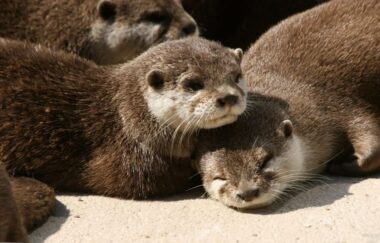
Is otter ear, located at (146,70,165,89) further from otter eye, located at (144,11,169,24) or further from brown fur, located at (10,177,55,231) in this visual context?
otter eye, located at (144,11,169,24)

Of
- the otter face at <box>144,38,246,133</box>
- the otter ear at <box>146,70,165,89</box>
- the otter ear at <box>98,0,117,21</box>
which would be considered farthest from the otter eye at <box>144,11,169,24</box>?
the otter ear at <box>146,70,165,89</box>

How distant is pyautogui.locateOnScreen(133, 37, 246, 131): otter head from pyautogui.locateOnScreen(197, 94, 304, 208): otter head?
13 cm

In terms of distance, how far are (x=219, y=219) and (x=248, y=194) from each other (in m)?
0.22

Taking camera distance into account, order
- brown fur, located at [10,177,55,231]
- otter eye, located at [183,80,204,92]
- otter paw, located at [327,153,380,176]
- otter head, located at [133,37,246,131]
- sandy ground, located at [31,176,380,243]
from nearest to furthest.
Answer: sandy ground, located at [31,176,380,243], brown fur, located at [10,177,55,231], otter head, located at [133,37,246,131], otter eye, located at [183,80,204,92], otter paw, located at [327,153,380,176]

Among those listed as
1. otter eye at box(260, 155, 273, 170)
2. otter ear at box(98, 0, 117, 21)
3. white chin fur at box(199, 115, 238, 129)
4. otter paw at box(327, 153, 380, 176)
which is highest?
white chin fur at box(199, 115, 238, 129)

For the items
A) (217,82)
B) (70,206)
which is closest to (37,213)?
(70,206)

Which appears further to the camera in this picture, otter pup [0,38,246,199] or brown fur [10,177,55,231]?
otter pup [0,38,246,199]

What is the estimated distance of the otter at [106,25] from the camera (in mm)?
7328

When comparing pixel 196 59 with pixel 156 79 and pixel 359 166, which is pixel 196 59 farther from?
pixel 359 166

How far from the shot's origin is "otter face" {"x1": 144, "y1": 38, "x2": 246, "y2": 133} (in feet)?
17.5

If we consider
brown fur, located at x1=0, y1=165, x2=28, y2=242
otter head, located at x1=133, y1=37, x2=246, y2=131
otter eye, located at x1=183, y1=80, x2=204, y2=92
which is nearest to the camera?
brown fur, located at x1=0, y1=165, x2=28, y2=242

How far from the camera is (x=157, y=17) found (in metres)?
7.42

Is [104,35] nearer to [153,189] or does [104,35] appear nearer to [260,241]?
[153,189]

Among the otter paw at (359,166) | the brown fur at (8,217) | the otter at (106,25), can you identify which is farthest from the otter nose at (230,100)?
the otter at (106,25)
